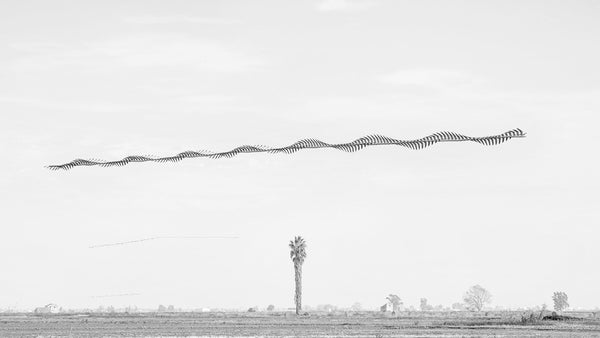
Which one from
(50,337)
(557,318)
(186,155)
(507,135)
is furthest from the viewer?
(557,318)

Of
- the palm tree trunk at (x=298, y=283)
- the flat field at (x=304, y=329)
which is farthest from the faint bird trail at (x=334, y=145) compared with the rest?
the palm tree trunk at (x=298, y=283)

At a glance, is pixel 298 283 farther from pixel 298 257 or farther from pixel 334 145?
pixel 334 145

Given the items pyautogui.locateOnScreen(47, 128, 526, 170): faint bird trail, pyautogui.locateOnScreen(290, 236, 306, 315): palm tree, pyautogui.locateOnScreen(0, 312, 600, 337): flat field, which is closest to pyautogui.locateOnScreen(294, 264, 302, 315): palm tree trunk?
pyautogui.locateOnScreen(290, 236, 306, 315): palm tree

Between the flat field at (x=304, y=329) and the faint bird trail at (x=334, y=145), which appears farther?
A: the flat field at (x=304, y=329)

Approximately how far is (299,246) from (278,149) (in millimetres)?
117618

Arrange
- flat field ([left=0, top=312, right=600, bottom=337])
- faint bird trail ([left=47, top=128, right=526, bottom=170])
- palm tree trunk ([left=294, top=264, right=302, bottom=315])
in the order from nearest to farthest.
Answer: faint bird trail ([left=47, top=128, right=526, bottom=170]) < flat field ([left=0, top=312, right=600, bottom=337]) < palm tree trunk ([left=294, top=264, right=302, bottom=315])

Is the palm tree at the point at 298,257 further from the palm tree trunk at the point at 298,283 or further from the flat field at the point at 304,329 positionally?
the flat field at the point at 304,329

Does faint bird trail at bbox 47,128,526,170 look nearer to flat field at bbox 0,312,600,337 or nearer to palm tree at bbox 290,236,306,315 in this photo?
flat field at bbox 0,312,600,337

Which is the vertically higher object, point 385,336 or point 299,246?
point 299,246

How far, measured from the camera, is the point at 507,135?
11164 mm

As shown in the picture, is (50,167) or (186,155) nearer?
(186,155)

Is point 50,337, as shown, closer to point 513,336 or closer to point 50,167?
point 513,336

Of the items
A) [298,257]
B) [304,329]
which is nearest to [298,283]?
[298,257]

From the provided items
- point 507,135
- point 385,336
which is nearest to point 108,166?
point 507,135
